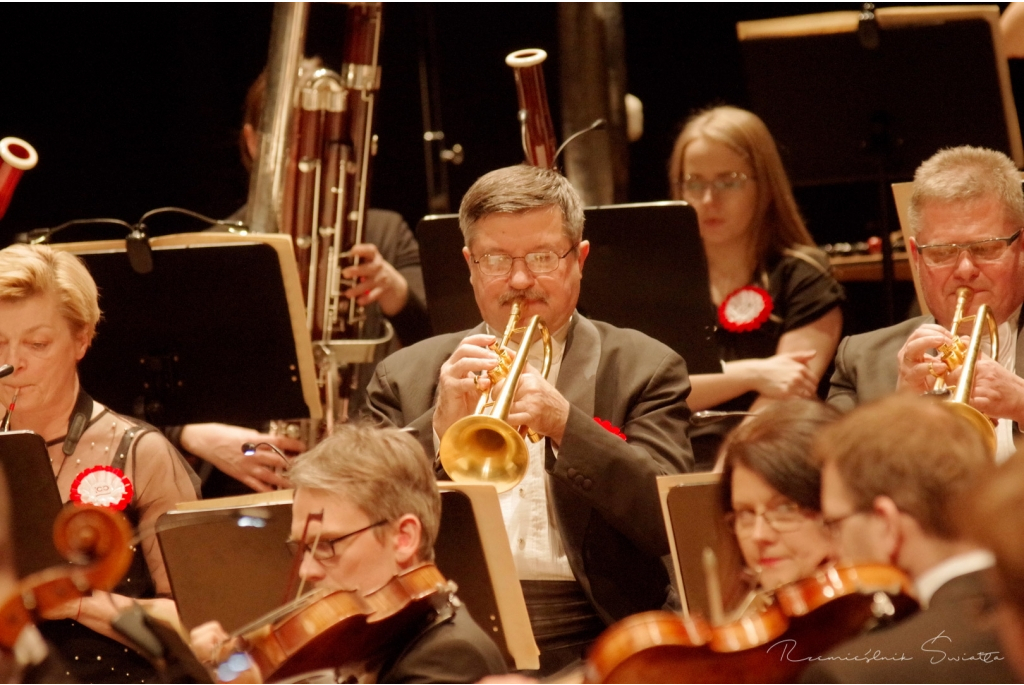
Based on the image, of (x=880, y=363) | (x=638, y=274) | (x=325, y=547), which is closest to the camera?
(x=325, y=547)

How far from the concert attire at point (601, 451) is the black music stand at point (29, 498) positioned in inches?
29.9

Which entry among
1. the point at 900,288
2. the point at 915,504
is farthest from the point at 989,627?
the point at 900,288

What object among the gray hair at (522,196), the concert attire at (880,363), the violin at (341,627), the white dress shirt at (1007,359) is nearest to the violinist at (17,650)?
the violin at (341,627)

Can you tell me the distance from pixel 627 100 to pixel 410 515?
300 centimetres

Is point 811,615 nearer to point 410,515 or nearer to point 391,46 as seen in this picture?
point 410,515

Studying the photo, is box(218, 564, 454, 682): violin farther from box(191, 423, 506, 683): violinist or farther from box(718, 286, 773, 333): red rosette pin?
box(718, 286, 773, 333): red rosette pin

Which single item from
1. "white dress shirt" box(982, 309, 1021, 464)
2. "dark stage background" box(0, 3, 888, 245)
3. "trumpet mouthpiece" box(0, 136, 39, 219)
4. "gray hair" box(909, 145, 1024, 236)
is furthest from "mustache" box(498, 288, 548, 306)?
"dark stage background" box(0, 3, 888, 245)

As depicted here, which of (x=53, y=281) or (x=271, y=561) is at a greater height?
(x=53, y=281)

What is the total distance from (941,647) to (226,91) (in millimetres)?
4643

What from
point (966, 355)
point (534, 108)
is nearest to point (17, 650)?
point (966, 355)

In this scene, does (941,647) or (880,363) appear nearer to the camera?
(941,647)

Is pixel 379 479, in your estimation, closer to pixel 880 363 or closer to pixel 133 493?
pixel 133 493

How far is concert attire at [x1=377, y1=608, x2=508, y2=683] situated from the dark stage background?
3.70 metres

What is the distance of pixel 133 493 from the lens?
118 inches
